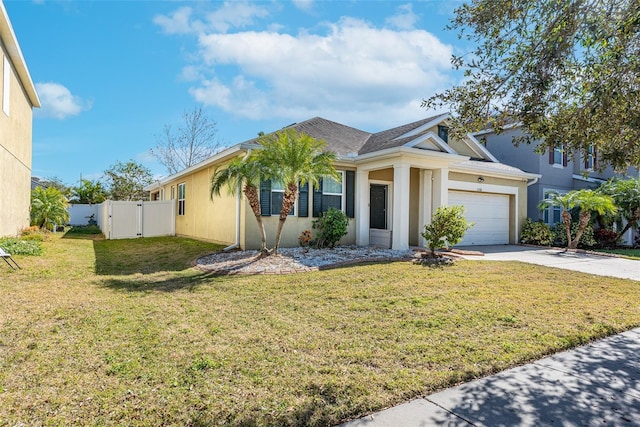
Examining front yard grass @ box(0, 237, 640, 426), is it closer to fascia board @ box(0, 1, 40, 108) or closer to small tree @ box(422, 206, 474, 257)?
small tree @ box(422, 206, 474, 257)

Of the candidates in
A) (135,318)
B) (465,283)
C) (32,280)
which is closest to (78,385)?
(135,318)

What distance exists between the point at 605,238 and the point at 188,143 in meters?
28.8

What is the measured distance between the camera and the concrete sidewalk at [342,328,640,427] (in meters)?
2.85

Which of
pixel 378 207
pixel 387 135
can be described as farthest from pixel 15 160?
pixel 387 135

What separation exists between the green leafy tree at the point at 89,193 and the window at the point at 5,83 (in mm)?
19560

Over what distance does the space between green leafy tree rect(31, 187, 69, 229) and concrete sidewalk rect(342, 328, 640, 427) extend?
1994 cm

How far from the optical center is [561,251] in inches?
539

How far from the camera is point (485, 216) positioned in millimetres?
15930

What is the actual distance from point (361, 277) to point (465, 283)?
6.88 ft

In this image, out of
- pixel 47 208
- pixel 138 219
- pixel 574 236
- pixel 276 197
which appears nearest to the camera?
pixel 276 197

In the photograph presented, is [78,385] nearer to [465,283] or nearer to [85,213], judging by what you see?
[465,283]

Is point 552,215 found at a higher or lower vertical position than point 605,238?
higher

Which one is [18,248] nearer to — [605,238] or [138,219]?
[138,219]

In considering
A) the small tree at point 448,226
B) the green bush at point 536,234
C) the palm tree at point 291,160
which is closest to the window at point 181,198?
the palm tree at point 291,160
